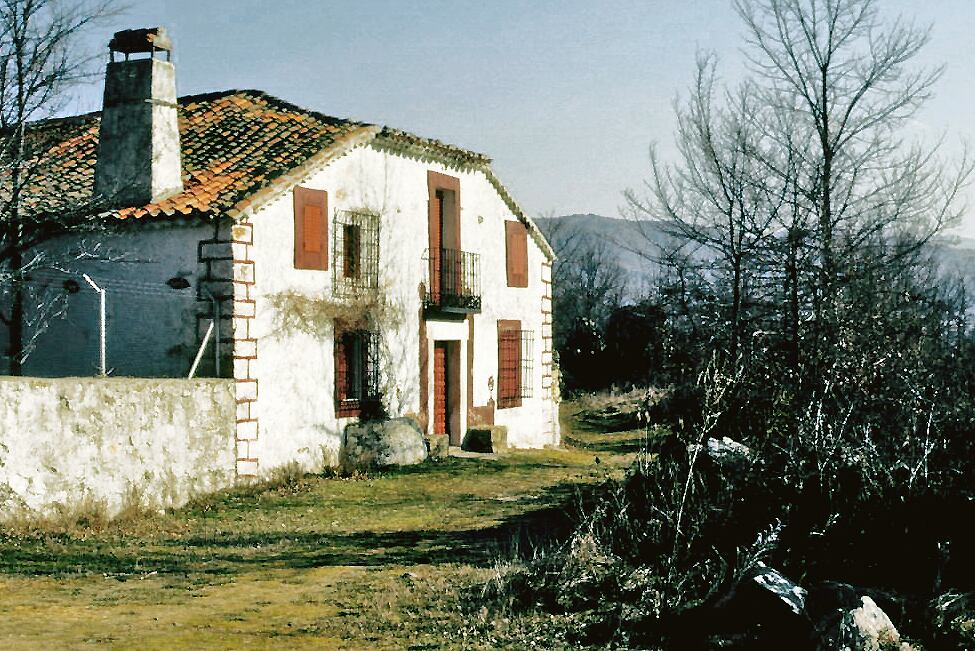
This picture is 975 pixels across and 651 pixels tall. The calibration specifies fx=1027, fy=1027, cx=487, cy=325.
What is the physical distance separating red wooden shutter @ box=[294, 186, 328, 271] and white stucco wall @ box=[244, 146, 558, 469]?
128 millimetres

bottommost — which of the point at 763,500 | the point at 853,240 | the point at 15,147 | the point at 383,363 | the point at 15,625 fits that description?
the point at 15,625

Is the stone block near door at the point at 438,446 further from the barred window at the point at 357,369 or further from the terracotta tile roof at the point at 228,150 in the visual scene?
the terracotta tile roof at the point at 228,150

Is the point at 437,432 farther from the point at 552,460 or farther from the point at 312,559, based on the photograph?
the point at 312,559

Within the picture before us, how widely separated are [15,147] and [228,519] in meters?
6.65

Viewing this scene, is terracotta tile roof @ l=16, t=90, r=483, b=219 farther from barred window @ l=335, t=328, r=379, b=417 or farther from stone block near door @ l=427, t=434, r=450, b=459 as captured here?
stone block near door @ l=427, t=434, r=450, b=459

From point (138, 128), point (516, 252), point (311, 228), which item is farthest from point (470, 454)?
point (138, 128)

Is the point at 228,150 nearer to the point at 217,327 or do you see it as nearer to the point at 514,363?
the point at 217,327

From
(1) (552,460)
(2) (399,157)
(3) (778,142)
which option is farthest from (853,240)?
(2) (399,157)

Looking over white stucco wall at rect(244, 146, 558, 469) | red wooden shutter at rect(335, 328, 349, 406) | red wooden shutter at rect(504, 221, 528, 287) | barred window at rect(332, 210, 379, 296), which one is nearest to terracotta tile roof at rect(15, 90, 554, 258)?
white stucco wall at rect(244, 146, 558, 469)

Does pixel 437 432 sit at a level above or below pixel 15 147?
below

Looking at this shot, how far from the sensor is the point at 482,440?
1925 centimetres

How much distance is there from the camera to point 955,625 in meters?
6.80

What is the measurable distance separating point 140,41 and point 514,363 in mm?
9744

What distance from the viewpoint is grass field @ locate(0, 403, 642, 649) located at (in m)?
6.92
